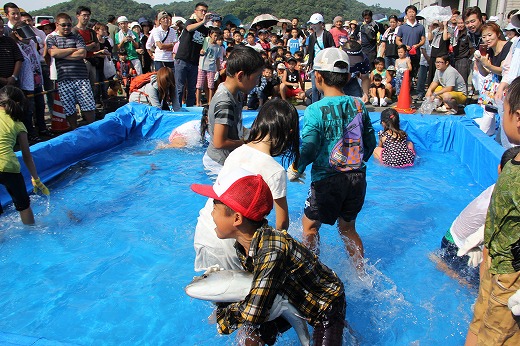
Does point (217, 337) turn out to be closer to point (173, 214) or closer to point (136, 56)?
point (173, 214)

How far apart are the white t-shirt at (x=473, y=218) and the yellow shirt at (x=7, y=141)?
3.59m

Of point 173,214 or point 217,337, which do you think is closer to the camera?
point 217,337

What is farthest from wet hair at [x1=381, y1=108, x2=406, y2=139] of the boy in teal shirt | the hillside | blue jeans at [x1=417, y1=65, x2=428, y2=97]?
the hillside

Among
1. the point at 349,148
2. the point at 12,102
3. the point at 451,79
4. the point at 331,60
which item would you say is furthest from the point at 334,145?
the point at 451,79

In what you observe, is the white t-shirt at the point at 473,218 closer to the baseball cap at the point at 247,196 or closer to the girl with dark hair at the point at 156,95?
the baseball cap at the point at 247,196

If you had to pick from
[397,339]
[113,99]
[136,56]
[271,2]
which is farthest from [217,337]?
[271,2]


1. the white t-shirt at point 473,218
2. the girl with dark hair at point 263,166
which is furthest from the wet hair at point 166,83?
the white t-shirt at point 473,218

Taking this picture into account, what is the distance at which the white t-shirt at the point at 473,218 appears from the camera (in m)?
2.94

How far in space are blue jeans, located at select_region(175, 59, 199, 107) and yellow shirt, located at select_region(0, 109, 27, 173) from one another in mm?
4821

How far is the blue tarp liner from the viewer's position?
546 cm

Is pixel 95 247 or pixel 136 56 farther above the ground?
pixel 136 56

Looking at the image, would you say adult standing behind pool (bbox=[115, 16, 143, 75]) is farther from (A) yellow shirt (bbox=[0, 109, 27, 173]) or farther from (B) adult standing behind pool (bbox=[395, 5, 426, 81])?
(A) yellow shirt (bbox=[0, 109, 27, 173])

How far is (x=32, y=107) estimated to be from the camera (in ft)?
Result: 23.1

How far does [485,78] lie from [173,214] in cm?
521
